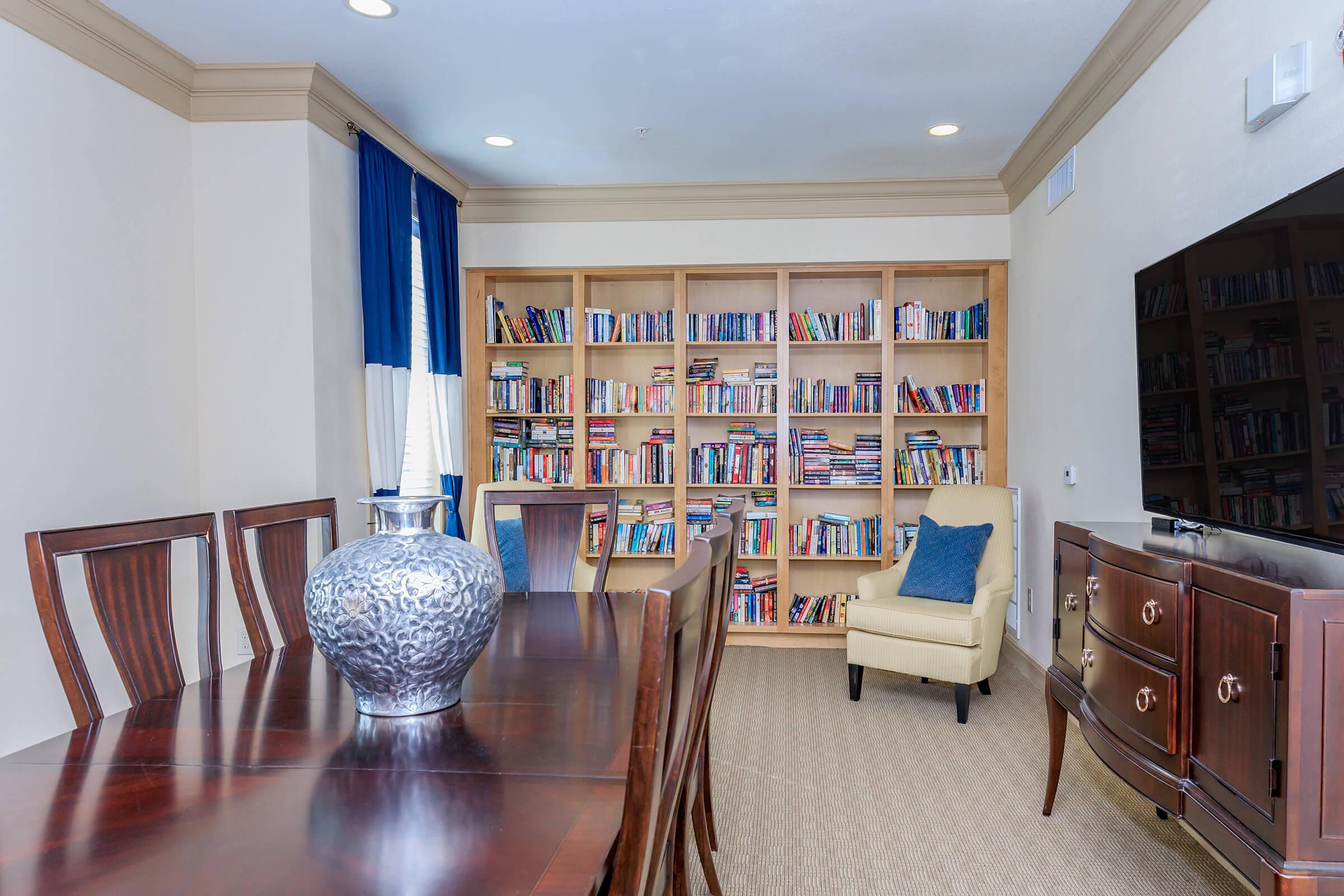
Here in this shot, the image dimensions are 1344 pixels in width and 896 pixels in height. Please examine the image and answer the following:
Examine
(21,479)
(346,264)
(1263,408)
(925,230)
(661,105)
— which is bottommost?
(21,479)

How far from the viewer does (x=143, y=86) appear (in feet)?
10.1

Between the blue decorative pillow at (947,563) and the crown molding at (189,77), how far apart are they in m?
3.41

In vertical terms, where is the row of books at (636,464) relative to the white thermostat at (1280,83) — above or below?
below

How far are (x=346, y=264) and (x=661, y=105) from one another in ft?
5.31

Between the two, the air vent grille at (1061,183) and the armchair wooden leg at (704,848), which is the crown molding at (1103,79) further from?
the armchair wooden leg at (704,848)

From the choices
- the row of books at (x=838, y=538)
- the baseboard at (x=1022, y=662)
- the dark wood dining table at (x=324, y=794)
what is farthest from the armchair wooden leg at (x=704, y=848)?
the row of books at (x=838, y=538)

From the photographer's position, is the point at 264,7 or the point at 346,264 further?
the point at 346,264

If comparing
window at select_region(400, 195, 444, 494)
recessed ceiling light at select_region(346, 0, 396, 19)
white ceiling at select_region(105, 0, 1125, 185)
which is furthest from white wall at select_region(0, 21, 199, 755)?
window at select_region(400, 195, 444, 494)

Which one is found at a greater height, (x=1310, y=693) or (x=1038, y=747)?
(x=1310, y=693)

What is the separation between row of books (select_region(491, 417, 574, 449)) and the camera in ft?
17.0

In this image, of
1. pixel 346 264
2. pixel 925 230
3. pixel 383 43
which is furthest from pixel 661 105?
pixel 925 230

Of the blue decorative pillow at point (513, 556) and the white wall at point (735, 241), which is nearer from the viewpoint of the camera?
the blue decorative pillow at point (513, 556)

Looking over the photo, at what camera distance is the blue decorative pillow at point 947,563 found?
393 cm

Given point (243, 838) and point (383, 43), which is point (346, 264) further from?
point (243, 838)
